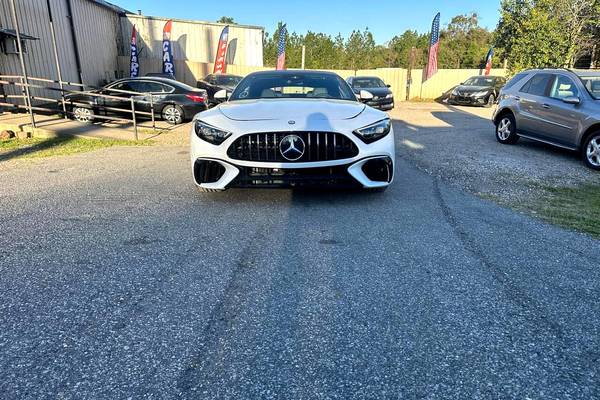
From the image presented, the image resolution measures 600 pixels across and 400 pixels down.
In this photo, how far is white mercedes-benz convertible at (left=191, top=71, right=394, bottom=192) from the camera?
4129 millimetres

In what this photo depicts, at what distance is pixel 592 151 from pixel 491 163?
1616 millimetres

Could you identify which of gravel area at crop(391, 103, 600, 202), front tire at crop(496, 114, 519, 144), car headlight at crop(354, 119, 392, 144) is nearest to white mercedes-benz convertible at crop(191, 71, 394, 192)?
car headlight at crop(354, 119, 392, 144)

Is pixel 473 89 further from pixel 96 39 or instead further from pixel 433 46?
pixel 96 39

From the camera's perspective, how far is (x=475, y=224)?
4.12 metres

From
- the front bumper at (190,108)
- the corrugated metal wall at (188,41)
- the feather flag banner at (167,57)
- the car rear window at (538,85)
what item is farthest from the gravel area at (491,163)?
the corrugated metal wall at (188,41)

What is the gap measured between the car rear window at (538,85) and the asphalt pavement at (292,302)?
17.1 ft

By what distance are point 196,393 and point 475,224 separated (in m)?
3.23

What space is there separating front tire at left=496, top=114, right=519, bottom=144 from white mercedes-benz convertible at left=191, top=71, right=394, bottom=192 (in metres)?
6.03

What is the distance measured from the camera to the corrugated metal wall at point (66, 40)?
49.0 feet

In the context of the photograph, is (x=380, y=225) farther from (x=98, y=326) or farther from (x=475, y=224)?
(x=98, y=326)

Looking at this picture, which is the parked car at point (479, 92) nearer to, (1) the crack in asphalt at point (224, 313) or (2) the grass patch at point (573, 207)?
(2) the grass patch at point (573, 207)

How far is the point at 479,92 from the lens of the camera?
20984 millimetres

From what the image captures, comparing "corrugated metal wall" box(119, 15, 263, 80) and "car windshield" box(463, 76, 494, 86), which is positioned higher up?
"corrugated metal wall" box(119, 15, 263, 80)

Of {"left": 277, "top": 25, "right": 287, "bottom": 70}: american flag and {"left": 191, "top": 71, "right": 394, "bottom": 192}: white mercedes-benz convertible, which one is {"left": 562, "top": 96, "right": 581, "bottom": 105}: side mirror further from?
{"left": 277, "top": 25, "right": 287, "bottom": 70}: american flag
